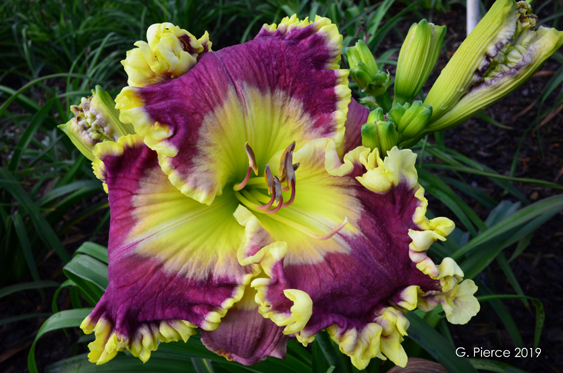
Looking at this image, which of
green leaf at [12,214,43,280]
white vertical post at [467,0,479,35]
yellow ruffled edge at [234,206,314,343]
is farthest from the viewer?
green leaf at [12,214,43,280]

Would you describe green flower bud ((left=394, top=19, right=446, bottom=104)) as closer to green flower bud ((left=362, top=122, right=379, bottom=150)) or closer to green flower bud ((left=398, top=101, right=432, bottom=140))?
green flower bud ((left=398, top=101, right=432, bottom=140))

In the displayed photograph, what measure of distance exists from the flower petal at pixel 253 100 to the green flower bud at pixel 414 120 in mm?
134

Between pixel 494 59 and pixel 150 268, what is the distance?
76 centimetres

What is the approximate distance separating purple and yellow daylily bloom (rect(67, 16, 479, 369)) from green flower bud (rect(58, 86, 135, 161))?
0.14 metres

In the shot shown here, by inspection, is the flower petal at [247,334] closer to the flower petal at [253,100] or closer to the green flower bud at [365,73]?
the flower petal at [253,100]

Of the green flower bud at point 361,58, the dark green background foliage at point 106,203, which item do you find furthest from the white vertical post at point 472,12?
the dark green background foliage at point 106,203

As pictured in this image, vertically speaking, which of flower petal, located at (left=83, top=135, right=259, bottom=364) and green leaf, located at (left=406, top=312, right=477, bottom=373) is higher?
flower petal, located at (left=83, top=135, right=259, bottom=364)

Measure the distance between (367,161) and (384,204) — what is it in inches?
3.3

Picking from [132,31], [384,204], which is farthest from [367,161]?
[132,31]

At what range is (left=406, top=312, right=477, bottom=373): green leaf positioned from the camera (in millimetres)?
1020

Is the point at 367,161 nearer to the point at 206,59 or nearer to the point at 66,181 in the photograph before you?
the point at 206,59

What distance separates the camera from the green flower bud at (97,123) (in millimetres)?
848

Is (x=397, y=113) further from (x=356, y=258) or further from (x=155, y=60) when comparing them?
(x=155, y=60)

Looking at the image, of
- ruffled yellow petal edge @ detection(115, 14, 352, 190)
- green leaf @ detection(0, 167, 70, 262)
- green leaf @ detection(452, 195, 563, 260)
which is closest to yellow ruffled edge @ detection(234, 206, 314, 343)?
ruffled yellow petal edge @ detection(115, 14, 352, 190)
